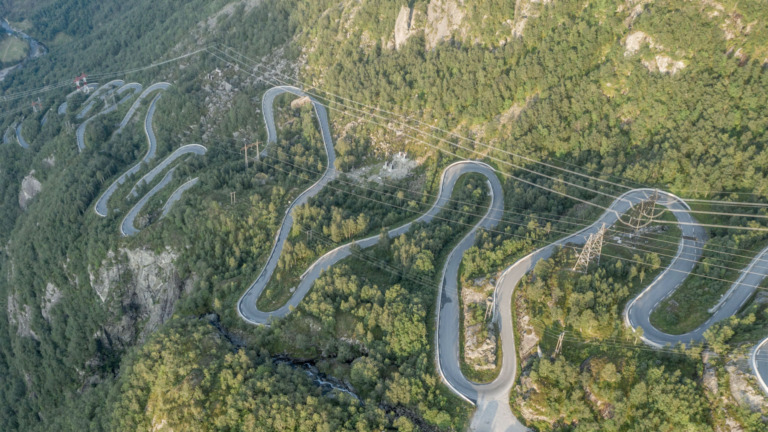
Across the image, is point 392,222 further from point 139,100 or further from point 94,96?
point 94,96

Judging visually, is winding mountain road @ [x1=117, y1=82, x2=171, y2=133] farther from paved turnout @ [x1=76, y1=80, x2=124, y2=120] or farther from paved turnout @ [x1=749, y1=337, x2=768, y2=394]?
paved turnout @ [x1=749, y1=337, x2=768, y2=394]

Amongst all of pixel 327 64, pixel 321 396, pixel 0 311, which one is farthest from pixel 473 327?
pixel 0 311

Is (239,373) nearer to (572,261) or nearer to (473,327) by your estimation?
(473,327)

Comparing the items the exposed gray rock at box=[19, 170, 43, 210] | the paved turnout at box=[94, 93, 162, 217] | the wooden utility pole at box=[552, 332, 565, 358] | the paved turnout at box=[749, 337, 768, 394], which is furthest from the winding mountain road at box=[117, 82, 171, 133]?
the paved turnout at box=[749, 337, 768, 394]

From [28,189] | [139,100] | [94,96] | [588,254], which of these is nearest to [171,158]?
[139,100]

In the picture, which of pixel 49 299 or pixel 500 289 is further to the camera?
pixel 49 299

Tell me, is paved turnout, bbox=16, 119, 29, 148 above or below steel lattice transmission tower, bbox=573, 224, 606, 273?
below
